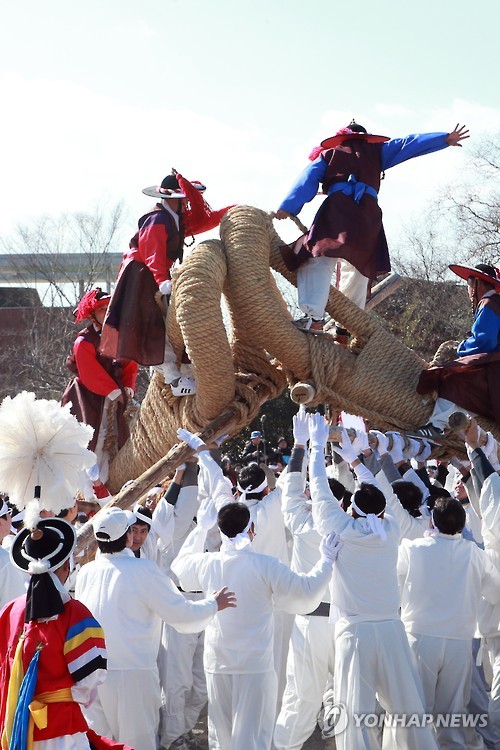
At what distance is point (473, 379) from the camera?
5980mm

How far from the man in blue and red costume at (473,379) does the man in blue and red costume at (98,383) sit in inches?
91.6

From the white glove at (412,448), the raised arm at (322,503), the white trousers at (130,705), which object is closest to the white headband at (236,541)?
the raised arm at (322,503)

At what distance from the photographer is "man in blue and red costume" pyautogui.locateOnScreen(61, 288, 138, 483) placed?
282 inches

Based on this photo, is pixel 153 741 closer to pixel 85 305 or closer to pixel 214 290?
pixel 214 290

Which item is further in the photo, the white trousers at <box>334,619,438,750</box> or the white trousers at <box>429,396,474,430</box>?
the white trousers at <box>429,396,474,430</box>

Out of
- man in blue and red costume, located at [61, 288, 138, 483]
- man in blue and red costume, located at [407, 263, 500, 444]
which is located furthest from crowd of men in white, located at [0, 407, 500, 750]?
man in blue and red costume, located at [61, 288, 138, 483]

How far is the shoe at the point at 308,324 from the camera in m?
6.21

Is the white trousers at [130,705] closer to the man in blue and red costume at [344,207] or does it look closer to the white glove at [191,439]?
the white glove at [191,439]

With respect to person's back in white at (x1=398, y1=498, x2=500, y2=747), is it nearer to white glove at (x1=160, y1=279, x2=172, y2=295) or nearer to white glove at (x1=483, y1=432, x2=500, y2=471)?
white glove at (x1=483, y1=432, x2=500, y2=471)

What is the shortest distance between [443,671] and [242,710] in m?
1.23

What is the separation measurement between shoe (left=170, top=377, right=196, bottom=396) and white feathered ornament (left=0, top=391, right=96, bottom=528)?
2.53 m

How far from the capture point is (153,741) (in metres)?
4.70

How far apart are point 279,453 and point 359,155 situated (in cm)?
913

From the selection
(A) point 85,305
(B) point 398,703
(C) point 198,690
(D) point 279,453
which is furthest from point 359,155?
(D) point 279,453
